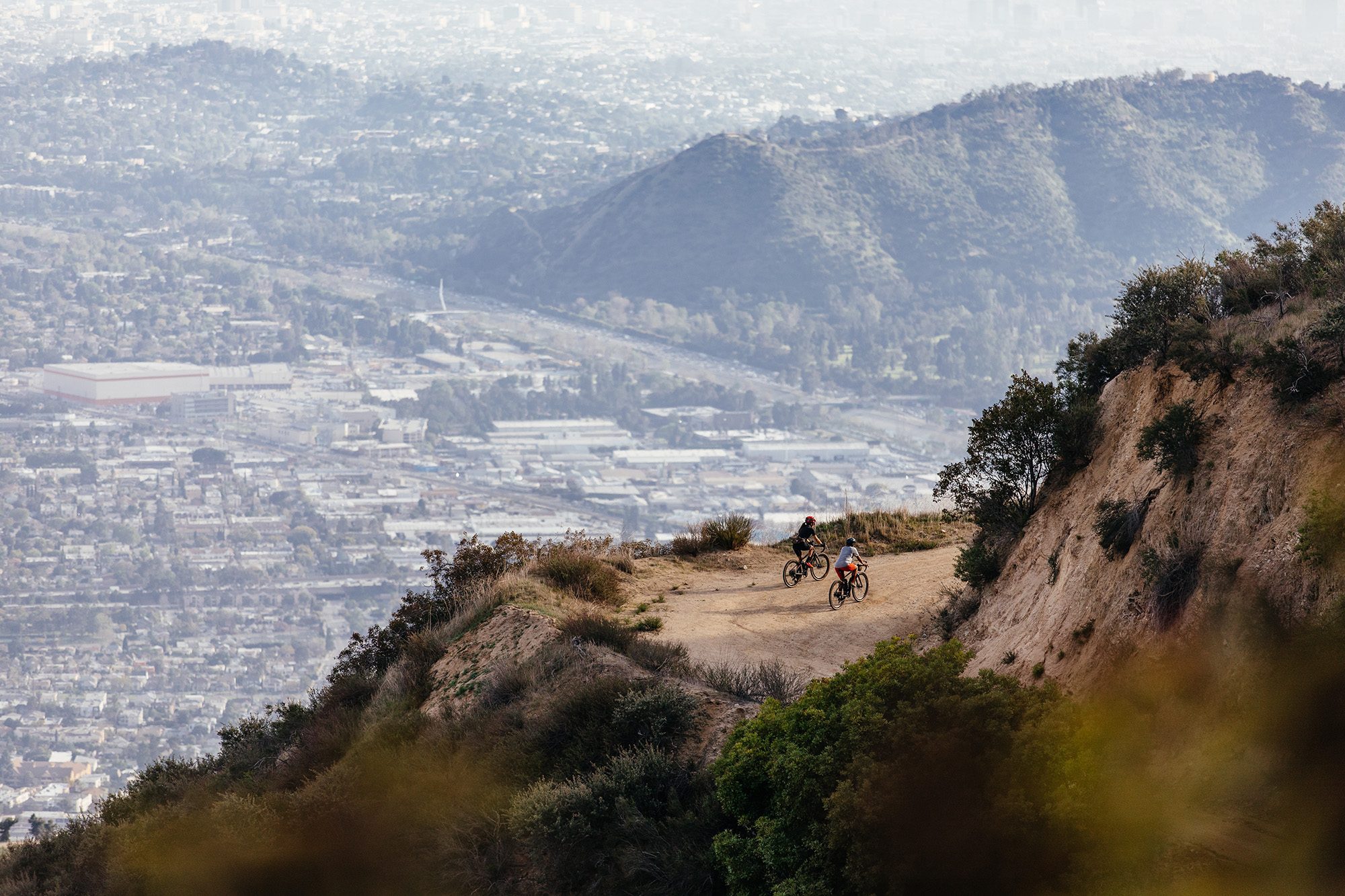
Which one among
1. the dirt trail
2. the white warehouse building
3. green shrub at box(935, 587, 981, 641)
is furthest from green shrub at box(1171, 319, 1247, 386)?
the white warehouse building

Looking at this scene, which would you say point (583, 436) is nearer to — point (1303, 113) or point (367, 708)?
point (1303, 113)

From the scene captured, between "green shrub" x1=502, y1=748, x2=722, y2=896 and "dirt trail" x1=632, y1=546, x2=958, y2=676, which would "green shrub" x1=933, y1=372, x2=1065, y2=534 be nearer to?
"dirt trail" x1=632, y1=546, x2=958, y2=676

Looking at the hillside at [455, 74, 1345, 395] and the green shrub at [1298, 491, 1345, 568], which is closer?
the green shrub at [1298, 491, 1345, 568]

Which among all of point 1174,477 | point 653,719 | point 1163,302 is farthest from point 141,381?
point 1174,477

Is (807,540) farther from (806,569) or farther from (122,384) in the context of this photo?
(122,384)

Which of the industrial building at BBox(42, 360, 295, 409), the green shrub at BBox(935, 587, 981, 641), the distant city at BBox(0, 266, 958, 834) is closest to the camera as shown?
the green shrub at BBox(935, 587, 981, 641)

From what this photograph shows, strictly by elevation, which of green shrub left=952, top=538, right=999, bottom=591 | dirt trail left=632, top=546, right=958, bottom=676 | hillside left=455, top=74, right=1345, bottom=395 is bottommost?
dirt trail left=632, top=546, right=958, bottom=676

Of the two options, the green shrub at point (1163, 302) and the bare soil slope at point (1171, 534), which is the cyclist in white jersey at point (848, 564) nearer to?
the bare soil slope at point (1171, 534)
